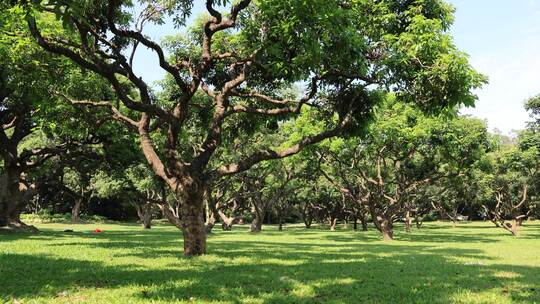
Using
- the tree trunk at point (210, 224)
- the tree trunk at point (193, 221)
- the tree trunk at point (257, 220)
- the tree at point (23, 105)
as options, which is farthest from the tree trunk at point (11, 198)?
the tree trunk at point (257, 220)

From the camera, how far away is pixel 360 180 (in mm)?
39656

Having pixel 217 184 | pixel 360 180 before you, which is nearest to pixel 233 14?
pixel 360 180

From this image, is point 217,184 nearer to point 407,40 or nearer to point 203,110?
point 203,110

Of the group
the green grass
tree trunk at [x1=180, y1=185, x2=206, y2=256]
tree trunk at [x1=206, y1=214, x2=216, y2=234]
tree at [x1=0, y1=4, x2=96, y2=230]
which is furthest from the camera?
tree trunk at [x1=206, y1=214, x2=216, y2=234]

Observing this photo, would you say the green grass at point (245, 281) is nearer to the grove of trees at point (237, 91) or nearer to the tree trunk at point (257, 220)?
the grove of trees at point (237, 91)

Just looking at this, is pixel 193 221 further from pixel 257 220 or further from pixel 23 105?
pixel 257 220

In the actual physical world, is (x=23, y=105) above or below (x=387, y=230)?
above

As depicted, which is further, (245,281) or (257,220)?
(257,220)

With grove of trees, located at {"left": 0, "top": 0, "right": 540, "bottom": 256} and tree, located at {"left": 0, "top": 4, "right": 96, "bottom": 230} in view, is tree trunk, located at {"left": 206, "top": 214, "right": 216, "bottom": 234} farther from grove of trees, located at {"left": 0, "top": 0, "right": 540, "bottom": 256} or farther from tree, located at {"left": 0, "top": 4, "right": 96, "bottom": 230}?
tree, located at {"left": 0, "top": 4, "right": 96, "bottom": 230}

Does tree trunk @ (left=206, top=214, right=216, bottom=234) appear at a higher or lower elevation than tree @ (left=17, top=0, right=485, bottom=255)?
lower

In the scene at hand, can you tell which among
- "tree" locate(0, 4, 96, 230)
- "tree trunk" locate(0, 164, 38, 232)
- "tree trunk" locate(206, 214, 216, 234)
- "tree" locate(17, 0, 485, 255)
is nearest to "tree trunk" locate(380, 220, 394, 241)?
"tree trunk" locate(206, 214, 216, 234)

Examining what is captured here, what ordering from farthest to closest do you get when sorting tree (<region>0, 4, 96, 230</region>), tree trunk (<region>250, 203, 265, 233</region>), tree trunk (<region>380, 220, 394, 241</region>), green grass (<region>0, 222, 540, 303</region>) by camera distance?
tree trunk (<region>250, 203, 265, 233</region>), tree trunk (<region>380, 220, 394, 241</region>), tree (<region>0, 4, 96, 230</region>), green grass (<region>0, 222, 540, 303</region>)

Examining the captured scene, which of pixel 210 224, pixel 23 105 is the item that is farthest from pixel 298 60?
pixel 210 224

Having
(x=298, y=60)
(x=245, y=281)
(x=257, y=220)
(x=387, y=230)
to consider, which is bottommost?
(x=245, y=281)
